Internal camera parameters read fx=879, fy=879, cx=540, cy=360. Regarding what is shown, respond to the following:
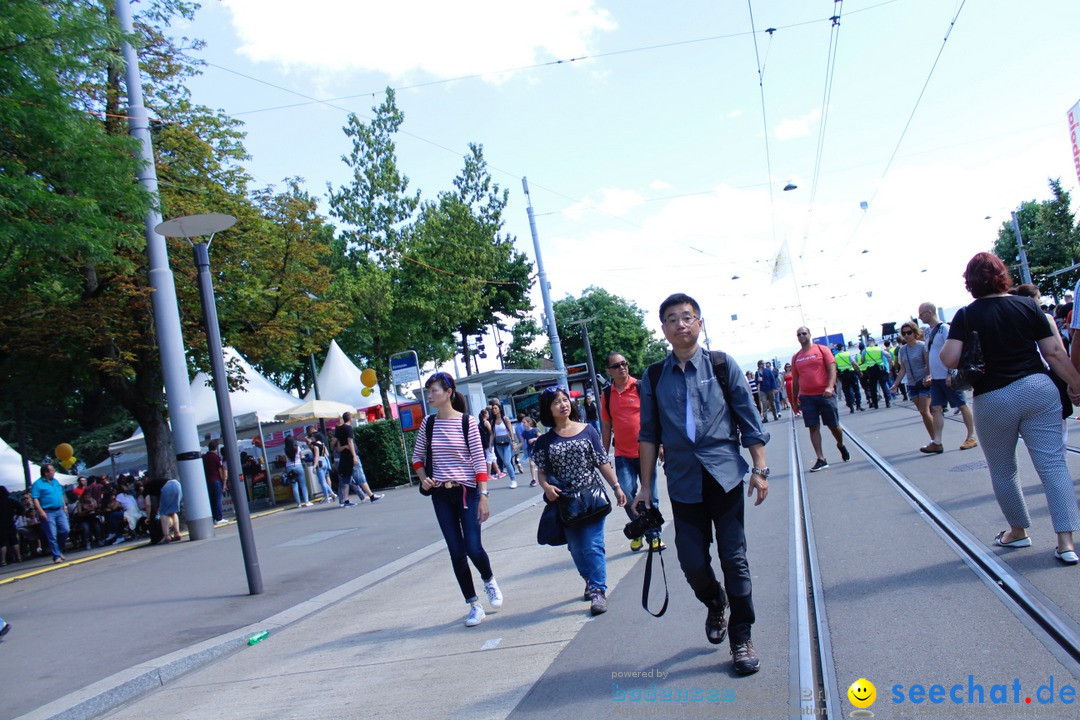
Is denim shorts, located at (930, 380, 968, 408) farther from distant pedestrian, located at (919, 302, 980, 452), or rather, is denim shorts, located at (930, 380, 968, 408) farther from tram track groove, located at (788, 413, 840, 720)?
tram track groove, located at (788, 413, 840, 720)

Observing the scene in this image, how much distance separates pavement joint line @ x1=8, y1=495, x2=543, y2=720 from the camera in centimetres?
554

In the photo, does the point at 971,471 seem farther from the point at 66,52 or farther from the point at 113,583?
the point at 66,52

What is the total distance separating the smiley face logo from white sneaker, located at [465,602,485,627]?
303 centimetres

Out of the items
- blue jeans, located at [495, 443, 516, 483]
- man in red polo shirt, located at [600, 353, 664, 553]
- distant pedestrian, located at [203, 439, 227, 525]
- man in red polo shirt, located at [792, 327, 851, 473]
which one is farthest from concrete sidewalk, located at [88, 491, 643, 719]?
distant pedestrian, located at [203, 439, 227, 525]

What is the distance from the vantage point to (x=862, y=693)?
12.2ft

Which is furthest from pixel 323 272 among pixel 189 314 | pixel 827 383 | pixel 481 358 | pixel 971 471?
pixel 481 358

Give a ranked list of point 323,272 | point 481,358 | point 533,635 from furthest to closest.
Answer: point 481,358, point 323,272, point 533,635

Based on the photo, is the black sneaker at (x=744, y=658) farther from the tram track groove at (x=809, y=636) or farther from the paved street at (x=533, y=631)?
the tram track groove at (x=809, y=636)

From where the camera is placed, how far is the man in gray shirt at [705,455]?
4211 mm

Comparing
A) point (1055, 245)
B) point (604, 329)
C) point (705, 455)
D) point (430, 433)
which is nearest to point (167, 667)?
point (430, 433)

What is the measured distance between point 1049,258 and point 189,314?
61297 mm

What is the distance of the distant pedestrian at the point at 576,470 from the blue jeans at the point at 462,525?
0.57 meters

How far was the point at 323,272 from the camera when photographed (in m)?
21.8

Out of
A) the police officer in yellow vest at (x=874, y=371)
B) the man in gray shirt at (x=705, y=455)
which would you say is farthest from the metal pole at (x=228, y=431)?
the police officer in yellow vest at (x=874, y=371)
